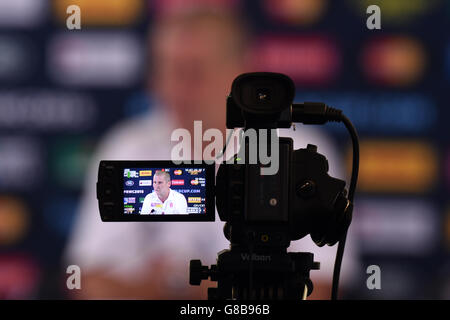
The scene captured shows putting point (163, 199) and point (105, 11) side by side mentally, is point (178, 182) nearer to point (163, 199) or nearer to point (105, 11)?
point (163, 199)

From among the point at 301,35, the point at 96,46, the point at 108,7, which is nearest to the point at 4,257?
the point at 96,46

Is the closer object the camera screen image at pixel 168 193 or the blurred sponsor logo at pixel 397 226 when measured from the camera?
the camera screen image at pixel 168 193

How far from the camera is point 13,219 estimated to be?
169cm

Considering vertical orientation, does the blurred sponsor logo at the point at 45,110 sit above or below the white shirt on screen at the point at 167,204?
above

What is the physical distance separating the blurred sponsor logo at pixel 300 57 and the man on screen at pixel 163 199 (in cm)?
94

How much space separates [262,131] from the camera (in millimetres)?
753

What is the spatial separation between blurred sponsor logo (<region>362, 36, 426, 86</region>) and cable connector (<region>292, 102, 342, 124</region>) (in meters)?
0.93

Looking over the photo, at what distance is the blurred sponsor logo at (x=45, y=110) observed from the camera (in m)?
1.67

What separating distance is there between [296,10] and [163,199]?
3.60 ft

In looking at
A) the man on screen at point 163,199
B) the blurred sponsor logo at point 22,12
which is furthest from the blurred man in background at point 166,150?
the man on screen at point 163,199

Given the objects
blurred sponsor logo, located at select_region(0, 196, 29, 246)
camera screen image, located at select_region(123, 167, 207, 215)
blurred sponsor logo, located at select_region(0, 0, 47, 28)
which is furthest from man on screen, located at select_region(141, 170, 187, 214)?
blurred sponsor logo, located at select_region(0, 0, 47, 28)

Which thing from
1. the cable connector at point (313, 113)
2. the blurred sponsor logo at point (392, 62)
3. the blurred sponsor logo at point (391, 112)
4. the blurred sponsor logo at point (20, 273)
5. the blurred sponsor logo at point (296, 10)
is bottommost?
the blurred sponsor logo at point (20, 273)

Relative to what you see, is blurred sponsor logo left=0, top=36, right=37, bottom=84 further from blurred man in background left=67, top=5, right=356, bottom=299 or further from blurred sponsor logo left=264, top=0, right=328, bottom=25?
blurred sponsor logo left=264, top=0, right=328, bottom=25

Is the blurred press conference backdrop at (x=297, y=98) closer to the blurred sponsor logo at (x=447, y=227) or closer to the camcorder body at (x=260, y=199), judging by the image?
the blurred sponsor logo at (x=447, y=227)
